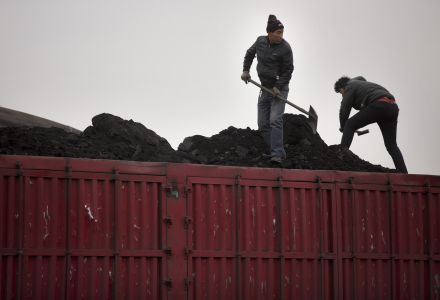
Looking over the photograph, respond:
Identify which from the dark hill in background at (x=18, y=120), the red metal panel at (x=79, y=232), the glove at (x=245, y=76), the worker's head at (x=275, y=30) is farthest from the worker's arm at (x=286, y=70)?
the dark hill in background at (x=18, y=120)

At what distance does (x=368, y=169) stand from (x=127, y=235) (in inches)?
185

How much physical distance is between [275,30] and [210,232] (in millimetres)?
3569

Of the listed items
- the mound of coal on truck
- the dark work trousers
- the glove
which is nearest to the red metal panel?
the mound of coal on truck

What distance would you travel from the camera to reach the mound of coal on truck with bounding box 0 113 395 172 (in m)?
10.7

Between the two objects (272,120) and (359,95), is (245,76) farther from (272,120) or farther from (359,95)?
(359,95)

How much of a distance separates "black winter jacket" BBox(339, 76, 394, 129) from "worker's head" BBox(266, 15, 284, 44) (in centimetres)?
161

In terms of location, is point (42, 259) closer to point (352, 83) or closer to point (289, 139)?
point (289, 139)

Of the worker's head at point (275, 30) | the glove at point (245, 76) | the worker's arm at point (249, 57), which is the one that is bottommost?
the glove at point (245, 76)

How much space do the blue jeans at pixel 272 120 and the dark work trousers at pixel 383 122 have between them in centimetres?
133

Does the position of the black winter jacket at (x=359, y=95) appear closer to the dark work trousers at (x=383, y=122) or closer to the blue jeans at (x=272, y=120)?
the dark work trousers at (x=383, y=122)

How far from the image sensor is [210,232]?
9570 millimetres

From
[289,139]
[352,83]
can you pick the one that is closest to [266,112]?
[289,139]

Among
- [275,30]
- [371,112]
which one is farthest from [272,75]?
[371,112]

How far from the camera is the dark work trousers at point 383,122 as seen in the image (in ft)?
41.7
